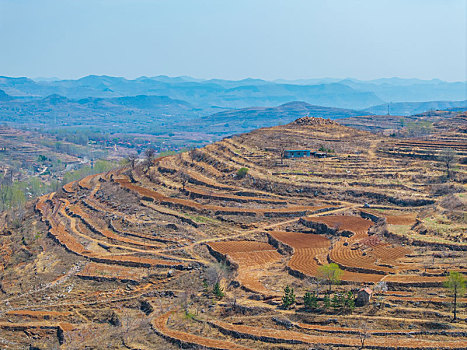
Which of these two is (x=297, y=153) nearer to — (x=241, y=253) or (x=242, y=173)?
(x=242, y=173)

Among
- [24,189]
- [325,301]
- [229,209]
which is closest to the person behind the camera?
[325,301]

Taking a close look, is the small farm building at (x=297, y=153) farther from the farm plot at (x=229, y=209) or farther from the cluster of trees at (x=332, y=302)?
the cluster of trees at (x=332, y=302)

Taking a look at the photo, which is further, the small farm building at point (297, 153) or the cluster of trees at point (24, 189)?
the cluster of trees at point (24, 189)

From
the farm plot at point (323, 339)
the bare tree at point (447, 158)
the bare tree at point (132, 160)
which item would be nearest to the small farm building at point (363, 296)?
the farm plot at point (323, 339)

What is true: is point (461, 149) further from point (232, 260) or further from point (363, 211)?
point (232, 260)

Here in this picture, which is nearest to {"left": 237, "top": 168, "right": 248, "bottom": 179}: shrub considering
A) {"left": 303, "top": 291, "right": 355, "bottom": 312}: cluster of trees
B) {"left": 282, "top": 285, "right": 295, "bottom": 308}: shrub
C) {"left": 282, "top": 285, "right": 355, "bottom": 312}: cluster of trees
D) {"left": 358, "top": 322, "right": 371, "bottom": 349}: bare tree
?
{"left": 282, "top": 285, "right": 355, "bottom": 312}: cluster of trees

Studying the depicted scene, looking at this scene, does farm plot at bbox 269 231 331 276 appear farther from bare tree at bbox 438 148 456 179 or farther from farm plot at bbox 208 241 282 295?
bare tree at bbox 438 148 456 179

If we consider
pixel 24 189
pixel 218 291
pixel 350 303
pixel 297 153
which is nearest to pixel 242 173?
pixel 297 153
